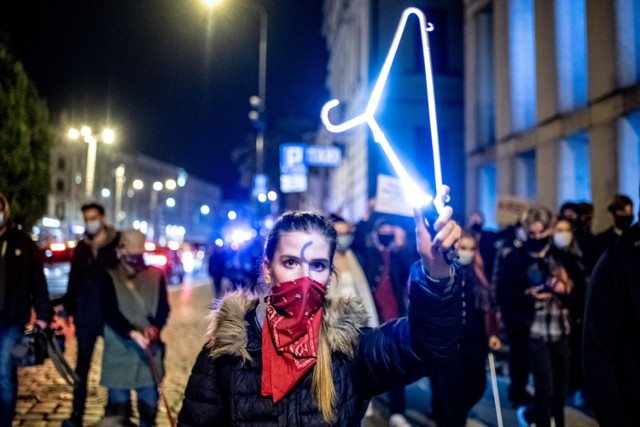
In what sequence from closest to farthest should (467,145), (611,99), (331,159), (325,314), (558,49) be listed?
(325,314) → (611,99) → (558,49) → (467,145) → (331,159)

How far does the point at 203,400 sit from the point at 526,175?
15282mm

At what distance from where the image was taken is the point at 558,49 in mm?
14234

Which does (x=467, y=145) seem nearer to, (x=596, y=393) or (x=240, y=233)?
(x=240, y=233)

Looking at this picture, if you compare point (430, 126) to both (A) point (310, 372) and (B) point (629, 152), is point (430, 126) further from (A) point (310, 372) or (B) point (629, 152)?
(B) point (629, 152)

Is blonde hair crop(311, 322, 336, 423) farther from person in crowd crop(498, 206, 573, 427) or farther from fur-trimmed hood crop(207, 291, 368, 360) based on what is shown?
Result: person in crowd crop(498, 206, 573, 427)

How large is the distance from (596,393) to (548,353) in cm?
293

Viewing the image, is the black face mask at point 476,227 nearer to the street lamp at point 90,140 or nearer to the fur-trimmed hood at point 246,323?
the fur-trimmed hood at point 246,323

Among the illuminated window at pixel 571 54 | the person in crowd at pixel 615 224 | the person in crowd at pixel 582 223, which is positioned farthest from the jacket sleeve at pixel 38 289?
the illuminated window at pixel 571 54

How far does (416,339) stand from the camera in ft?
7.36

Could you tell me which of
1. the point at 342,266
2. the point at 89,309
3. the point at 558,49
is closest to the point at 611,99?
the point at 558,49

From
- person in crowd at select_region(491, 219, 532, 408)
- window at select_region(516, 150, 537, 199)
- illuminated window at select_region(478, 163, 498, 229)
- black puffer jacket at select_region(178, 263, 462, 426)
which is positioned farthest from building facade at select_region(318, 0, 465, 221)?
black puffer jacket at select_region(178, 263, 462, 426)

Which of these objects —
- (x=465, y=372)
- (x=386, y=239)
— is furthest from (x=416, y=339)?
(x=386, y=239)

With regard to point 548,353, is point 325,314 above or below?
above

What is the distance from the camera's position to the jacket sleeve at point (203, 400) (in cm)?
243
